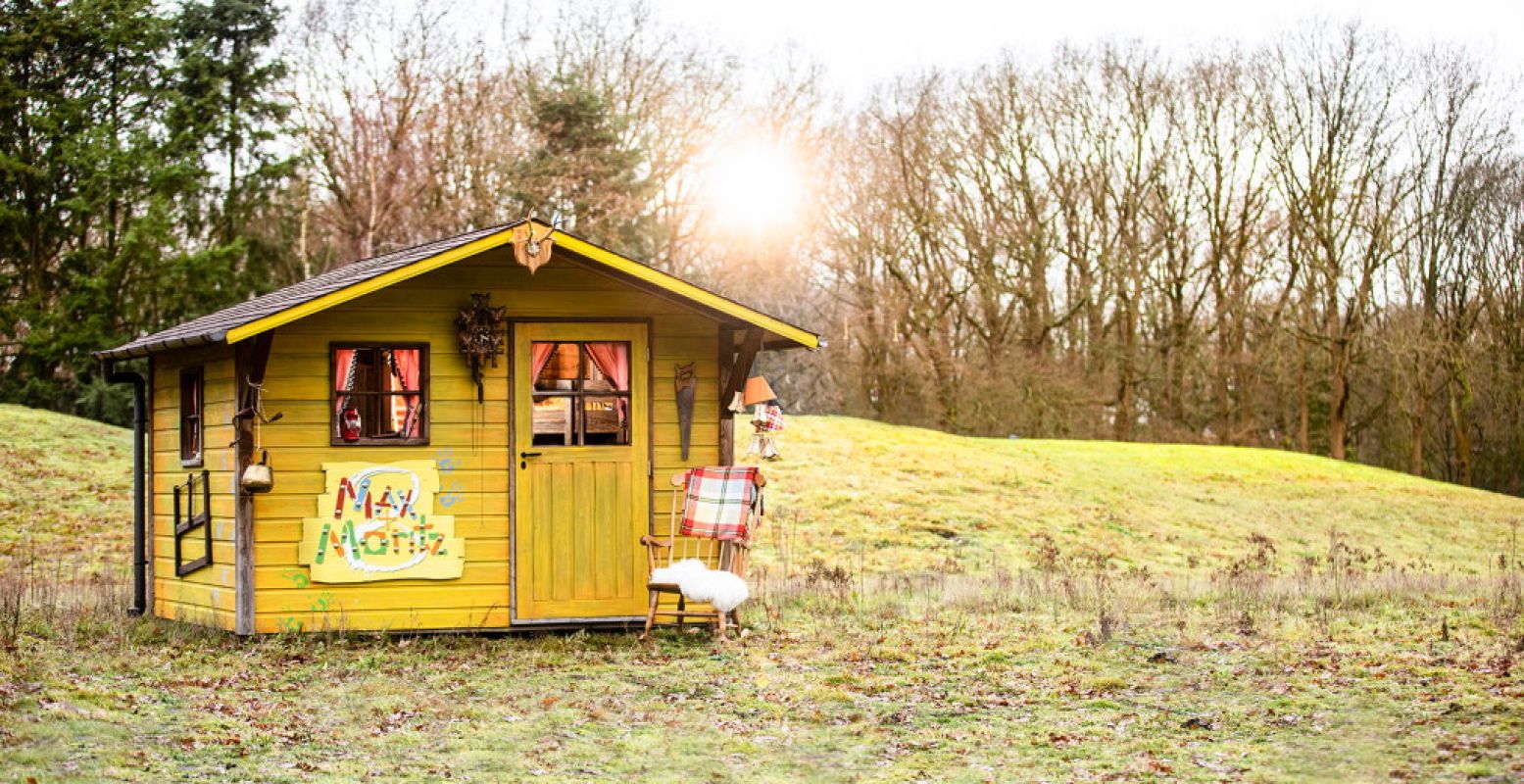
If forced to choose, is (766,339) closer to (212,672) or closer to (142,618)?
(212,672)

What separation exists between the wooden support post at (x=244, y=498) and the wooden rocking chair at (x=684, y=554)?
9.22 feet

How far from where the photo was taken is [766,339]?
12.0 metres

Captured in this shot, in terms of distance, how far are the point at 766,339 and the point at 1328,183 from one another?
30.0 meters

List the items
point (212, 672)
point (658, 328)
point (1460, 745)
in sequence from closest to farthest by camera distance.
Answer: point (1460, 745) < point (212, 672) < point (658, 328)

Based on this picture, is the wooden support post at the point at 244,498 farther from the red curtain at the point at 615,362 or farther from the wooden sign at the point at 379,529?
the red curtain at the point at 615,362

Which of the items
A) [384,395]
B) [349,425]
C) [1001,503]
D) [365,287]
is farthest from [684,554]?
[1001,503]

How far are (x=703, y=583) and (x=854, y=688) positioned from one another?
78.2 inches

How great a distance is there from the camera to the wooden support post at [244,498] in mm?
10812

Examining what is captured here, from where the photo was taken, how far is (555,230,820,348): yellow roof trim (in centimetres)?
1098

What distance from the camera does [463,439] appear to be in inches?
444

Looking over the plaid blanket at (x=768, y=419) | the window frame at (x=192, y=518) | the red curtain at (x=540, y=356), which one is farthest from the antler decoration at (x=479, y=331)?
the window frame at (x=192, y=518)

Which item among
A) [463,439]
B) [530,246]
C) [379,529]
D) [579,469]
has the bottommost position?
[379,529]

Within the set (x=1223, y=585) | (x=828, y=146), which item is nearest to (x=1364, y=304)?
(x=828, y=146)

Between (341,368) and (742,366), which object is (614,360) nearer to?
(742,366)
